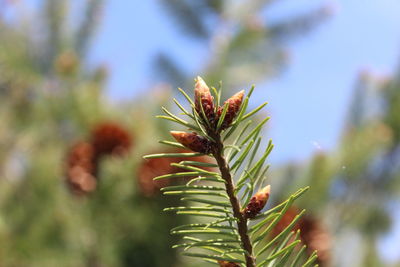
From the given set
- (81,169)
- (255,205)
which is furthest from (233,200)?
(81,169)

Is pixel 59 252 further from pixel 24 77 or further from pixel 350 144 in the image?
pixel 24 77

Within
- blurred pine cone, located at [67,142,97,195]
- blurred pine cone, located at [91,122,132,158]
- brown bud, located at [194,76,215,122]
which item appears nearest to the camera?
brown bud, located at [194,76,215,122]

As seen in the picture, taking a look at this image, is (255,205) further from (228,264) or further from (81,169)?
(81,169)

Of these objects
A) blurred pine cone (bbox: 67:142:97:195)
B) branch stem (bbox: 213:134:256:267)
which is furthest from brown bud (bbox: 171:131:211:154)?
blurred pine cone (bbox: 67:142:97:195)

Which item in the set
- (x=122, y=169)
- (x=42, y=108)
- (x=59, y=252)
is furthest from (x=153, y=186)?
(x=42, y=108)

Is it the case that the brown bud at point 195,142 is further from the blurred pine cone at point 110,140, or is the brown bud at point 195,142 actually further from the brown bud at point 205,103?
A: the blurred pine cone at point 110,140

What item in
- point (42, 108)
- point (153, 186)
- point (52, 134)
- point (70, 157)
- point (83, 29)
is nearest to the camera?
point (153, 186)

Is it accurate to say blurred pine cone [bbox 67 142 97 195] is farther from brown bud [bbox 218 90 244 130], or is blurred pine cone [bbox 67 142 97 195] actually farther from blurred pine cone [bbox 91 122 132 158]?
brown bud [bbox 218 90 244 130]
